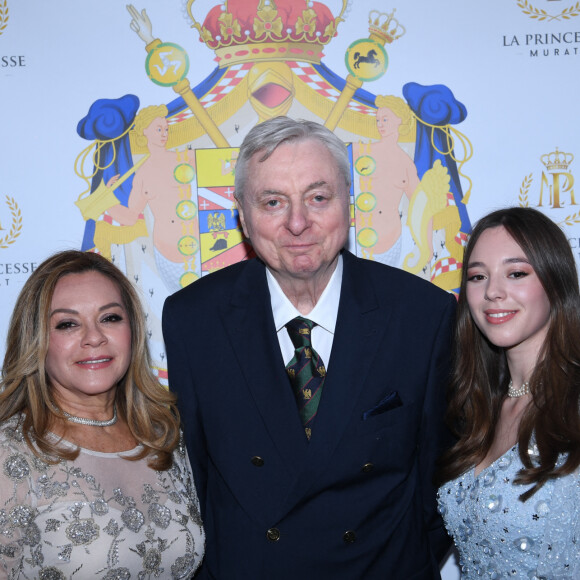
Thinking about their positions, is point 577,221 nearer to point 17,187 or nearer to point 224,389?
point 224,389

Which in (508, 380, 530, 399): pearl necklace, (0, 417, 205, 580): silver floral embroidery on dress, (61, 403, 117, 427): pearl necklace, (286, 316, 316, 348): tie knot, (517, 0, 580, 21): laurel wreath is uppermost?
(517, 0, 580, 21): laurel wreath

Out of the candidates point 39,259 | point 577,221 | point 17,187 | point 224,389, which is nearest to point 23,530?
point 224,389

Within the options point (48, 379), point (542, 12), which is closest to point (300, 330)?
point (48, 379)

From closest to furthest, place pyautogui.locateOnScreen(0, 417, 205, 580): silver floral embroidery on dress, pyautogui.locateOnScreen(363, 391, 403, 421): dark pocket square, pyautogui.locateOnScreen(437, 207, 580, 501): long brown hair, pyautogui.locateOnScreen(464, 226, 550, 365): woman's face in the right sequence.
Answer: pyautogui.locateOnScreen(0, 417, 205, 580): silver floral embroidery on dress, pyautogui.locateOnScreen(437, 207, 580, 501): long brown hair, pyautogui.locateOnScreen(464, 226, 550, 365): woman's face, pyautogui.locateOnScreen(363, 391, 403, 421): dark pocket square

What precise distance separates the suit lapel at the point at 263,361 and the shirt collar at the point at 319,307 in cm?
4

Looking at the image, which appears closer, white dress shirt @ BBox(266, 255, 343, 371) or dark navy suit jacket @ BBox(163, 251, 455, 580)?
dark navy suit jacket @ BBox(163, 251, 455, 580)

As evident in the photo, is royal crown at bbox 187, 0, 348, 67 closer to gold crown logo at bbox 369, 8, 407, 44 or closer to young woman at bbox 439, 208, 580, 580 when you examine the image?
gold crown logo at bbox 369, 8, 407, 44

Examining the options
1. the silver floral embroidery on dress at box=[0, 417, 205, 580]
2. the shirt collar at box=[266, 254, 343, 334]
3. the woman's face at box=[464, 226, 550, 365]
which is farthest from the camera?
the shirt collar at box=[266, 254, 343, 334]

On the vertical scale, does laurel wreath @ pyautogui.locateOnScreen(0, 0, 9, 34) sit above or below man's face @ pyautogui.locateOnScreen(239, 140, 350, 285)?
above

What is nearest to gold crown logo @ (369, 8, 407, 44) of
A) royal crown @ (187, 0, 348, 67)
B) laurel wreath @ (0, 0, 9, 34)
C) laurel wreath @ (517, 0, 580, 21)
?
royal crown @ (187, 0, 348, 67)

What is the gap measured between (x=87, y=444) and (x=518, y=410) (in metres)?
1.24

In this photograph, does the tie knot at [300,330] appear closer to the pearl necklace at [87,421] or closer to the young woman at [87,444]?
the young woman at [87,444]

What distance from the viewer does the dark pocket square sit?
80.1 inches

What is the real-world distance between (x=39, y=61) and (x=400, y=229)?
152 centimetres
